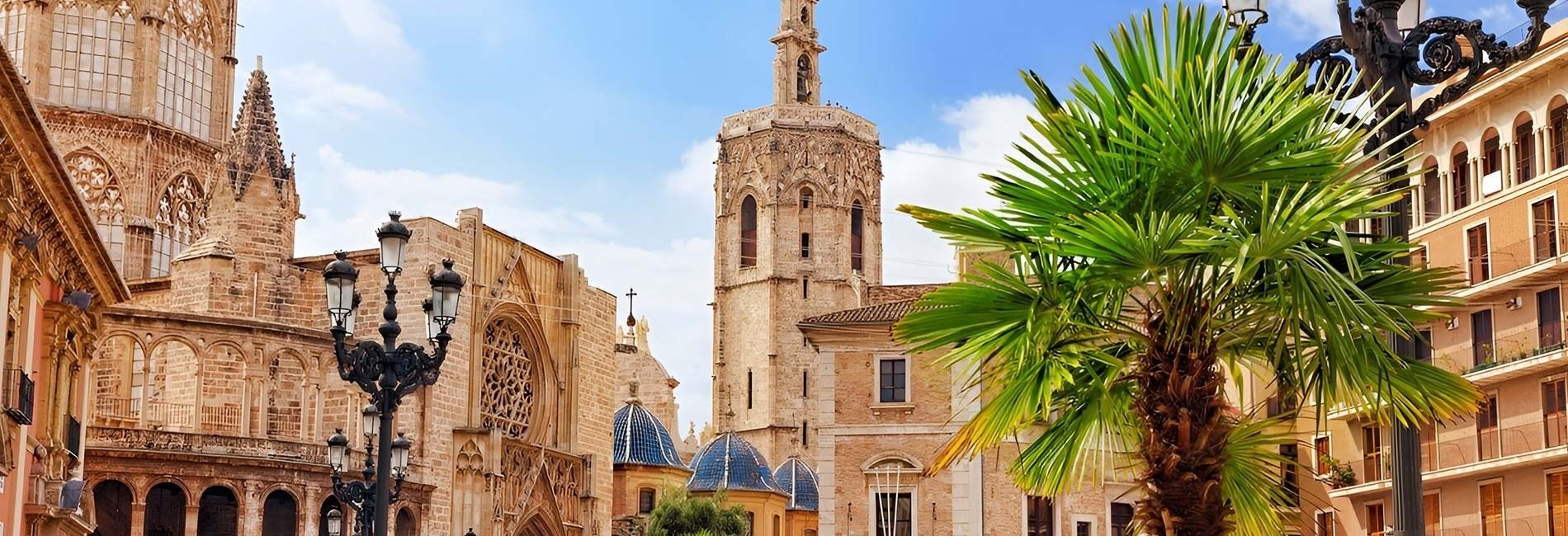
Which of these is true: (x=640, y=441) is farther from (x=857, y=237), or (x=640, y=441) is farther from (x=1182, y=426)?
(x=1182, y=426)

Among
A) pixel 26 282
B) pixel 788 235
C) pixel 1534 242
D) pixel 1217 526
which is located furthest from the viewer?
pixel 788 235

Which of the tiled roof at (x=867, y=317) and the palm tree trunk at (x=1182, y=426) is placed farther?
the tiled roof at (x=867, y=317)

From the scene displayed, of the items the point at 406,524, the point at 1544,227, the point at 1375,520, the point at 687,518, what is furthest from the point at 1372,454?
the point at 687,518

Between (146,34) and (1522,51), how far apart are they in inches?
1994

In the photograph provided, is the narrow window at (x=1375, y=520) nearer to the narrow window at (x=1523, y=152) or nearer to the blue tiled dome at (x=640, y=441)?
the narrow window at (x=1523, y=152)

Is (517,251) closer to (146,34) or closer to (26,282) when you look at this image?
(146,34)

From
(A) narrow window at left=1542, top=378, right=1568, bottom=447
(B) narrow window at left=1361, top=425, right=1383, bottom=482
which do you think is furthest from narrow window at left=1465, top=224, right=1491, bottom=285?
(B) narrow window at left=1361, top=425, right=1383, bottom=482

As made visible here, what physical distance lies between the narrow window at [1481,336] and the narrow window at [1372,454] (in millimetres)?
2414

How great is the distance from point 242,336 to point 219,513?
3.91 m

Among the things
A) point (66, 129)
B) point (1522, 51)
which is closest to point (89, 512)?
point (1522, 51)

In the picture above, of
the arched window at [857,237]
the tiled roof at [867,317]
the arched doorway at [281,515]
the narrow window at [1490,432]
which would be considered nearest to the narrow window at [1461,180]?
the narrow window at [1490,432]

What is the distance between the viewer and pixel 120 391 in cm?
4166

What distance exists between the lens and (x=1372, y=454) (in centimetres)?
3619

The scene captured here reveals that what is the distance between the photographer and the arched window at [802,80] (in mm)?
93562
